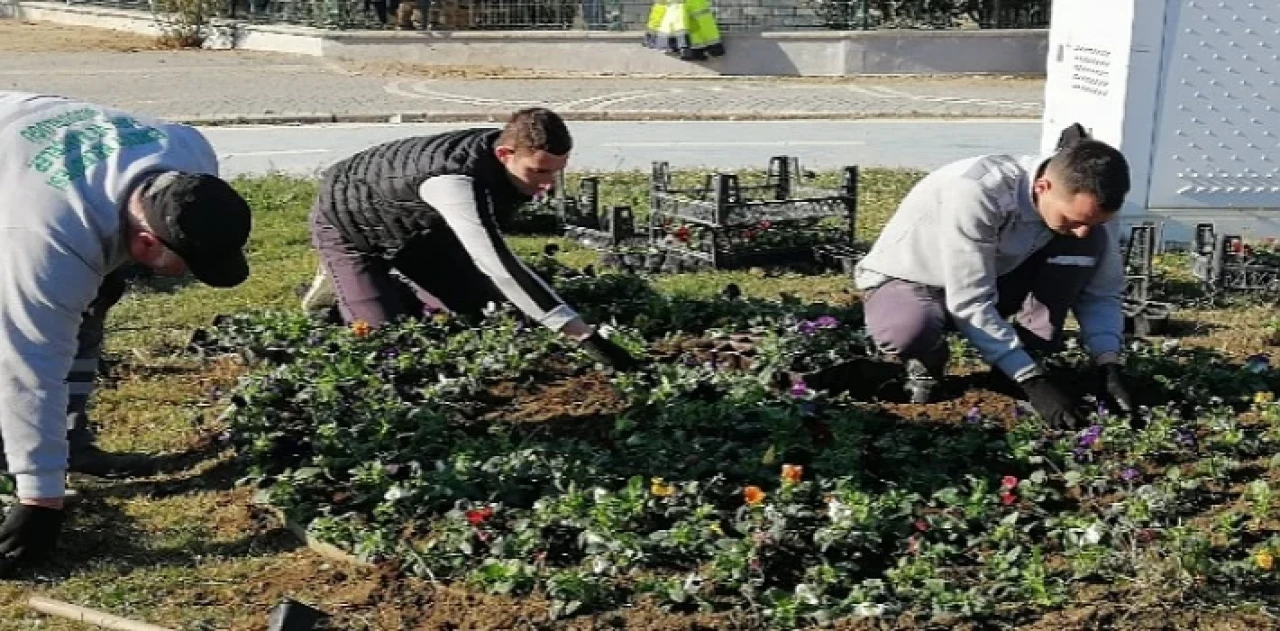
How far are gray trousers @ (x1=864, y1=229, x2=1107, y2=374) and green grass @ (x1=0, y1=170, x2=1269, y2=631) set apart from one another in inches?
71.2

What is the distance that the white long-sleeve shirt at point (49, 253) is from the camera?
4000 mm

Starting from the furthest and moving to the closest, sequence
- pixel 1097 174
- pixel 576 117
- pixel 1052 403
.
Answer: pixel 576 117 < pixel 1052 403 < pixel 1097 174

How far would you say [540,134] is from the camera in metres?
5.49

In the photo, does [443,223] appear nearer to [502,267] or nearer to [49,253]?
[502,267]

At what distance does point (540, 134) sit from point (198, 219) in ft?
5.83

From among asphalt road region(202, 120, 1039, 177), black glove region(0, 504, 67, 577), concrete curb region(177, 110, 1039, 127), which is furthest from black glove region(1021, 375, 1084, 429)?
concrete curb region(177, 110, 1039, 127)

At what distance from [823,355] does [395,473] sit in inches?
70.7

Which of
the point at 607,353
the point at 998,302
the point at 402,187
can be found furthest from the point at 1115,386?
the point at 402,187

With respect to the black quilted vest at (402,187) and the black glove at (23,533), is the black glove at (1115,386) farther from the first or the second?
the black glove at (23,533)

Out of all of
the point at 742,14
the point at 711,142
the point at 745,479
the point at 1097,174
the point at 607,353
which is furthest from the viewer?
the point at 742,14

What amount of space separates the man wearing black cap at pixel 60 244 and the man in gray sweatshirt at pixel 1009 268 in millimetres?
2445

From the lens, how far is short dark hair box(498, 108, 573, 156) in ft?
18.0

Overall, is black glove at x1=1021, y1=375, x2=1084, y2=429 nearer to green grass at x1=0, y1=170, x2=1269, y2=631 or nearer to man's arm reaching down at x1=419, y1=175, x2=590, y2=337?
man's arm reaching down at x1=419, y1=175, x2=590, y2=337

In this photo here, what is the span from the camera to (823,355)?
573 centimetres
